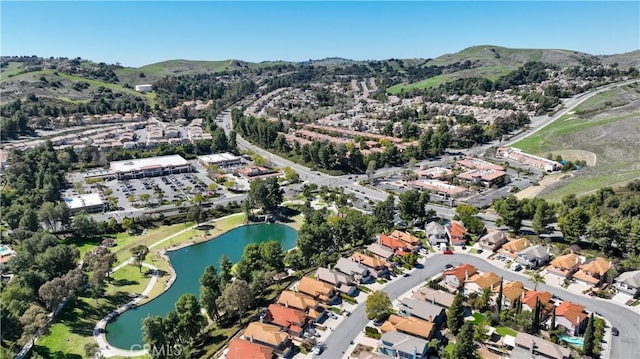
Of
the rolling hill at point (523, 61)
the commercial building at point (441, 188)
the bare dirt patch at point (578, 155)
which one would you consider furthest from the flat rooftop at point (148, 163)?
the rolling hill at point (523, 61)

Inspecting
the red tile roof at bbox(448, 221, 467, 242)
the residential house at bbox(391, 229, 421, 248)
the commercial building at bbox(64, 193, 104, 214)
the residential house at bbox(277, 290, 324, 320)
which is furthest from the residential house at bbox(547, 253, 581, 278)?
the commercial building at bbox(64, 193, 104, 214)

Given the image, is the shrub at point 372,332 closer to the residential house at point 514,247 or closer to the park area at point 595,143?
the residential house at point 514,247

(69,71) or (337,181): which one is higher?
(69,71)

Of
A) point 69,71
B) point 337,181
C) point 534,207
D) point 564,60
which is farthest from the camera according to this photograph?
point 564,60

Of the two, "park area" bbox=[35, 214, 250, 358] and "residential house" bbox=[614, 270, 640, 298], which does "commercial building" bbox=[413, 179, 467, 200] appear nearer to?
"residential house" bbox=[614, 270, 640, 298]

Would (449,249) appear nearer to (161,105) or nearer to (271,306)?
(271,306)

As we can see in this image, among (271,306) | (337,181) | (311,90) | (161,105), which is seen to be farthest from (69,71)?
(271,306)

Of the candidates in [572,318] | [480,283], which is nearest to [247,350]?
[480,283]
